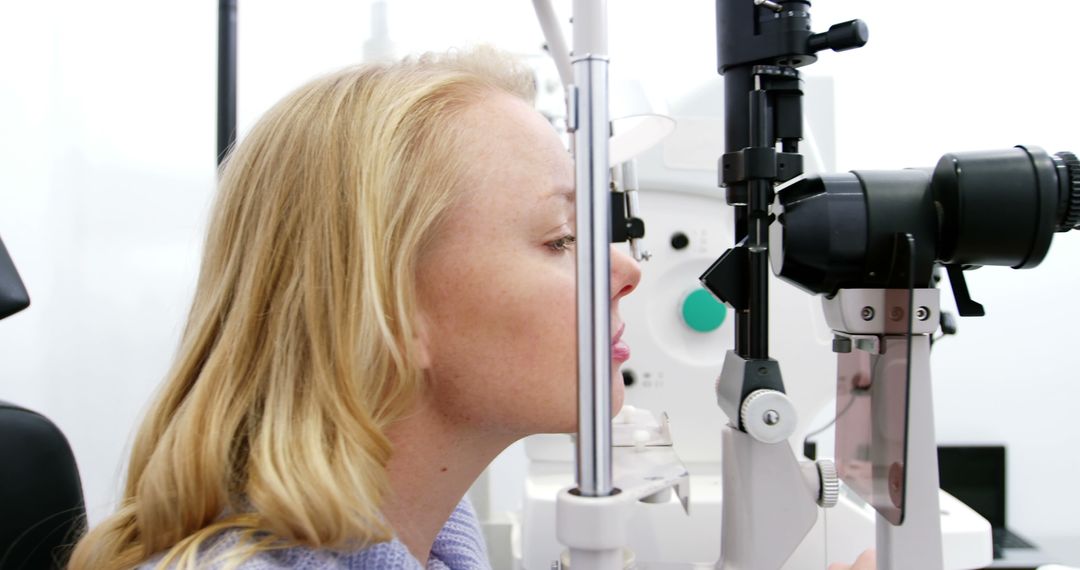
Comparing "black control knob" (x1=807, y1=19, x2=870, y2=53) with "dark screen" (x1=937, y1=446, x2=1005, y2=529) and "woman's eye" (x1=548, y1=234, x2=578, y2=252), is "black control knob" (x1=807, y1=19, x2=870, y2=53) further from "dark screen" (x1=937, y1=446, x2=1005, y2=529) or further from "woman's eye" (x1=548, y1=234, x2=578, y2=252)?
"dark screen" (x1=937, y1=446, x2=1005, y2=529)

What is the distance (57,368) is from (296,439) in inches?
39.9

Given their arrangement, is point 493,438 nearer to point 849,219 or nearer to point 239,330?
point 239,330

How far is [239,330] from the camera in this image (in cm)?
62

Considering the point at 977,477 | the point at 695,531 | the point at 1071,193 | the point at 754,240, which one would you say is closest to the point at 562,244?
the point at 754,240

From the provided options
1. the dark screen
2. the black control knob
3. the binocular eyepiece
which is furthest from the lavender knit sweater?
the dark screen

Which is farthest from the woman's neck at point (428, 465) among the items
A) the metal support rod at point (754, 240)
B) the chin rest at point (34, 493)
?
the chin rest at point (34, 493)

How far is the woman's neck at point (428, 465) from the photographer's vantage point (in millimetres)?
671

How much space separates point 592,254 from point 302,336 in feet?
0.97

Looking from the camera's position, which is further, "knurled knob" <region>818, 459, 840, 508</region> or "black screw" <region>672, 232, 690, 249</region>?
"black screw" <region>672, 232, 690, 249</region>

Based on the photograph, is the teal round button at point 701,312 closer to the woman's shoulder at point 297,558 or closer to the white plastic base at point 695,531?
the white plastic base at point 695,531

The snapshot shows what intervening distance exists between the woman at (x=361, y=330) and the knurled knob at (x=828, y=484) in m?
0.19

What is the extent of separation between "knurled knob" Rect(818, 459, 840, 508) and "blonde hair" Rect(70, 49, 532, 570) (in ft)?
1.18

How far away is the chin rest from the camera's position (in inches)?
28.7

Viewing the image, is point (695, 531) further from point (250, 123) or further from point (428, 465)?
point (250, 123)
